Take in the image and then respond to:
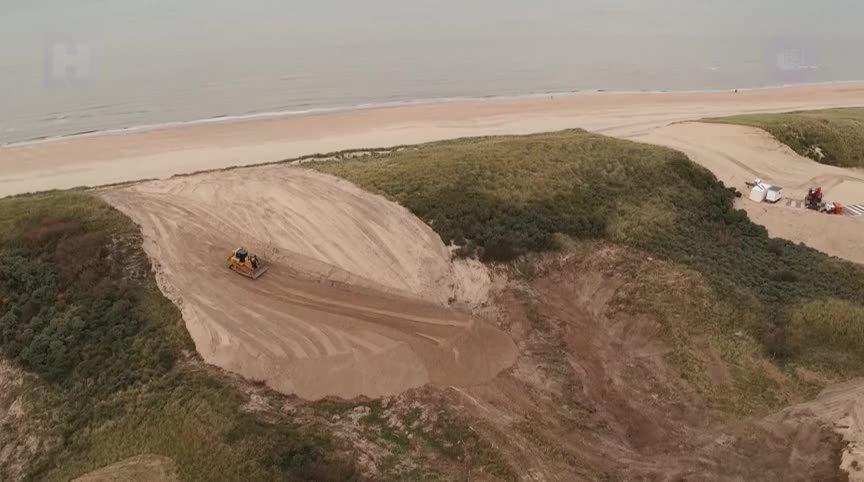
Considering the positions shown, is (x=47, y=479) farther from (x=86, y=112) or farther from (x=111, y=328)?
(x=86, y=112)

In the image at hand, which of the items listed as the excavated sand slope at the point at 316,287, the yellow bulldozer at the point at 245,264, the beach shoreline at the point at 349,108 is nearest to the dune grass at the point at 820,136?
the beach shoreline at the point at 349,108

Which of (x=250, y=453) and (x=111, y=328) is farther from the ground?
(x=111, y=328)

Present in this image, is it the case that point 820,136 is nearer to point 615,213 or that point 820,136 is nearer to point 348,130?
point 615,213

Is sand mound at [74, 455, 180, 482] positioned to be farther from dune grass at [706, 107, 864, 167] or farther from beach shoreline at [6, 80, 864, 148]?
dune grass at [706, 107, 864, 167]

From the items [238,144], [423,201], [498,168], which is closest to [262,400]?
[423,201]

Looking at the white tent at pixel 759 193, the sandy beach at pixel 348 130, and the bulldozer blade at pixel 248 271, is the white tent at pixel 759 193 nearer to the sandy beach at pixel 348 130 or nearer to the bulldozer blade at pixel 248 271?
the sandy beach at pixel 348 130

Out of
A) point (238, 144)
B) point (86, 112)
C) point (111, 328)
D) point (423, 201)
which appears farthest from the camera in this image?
point (86, 112)
